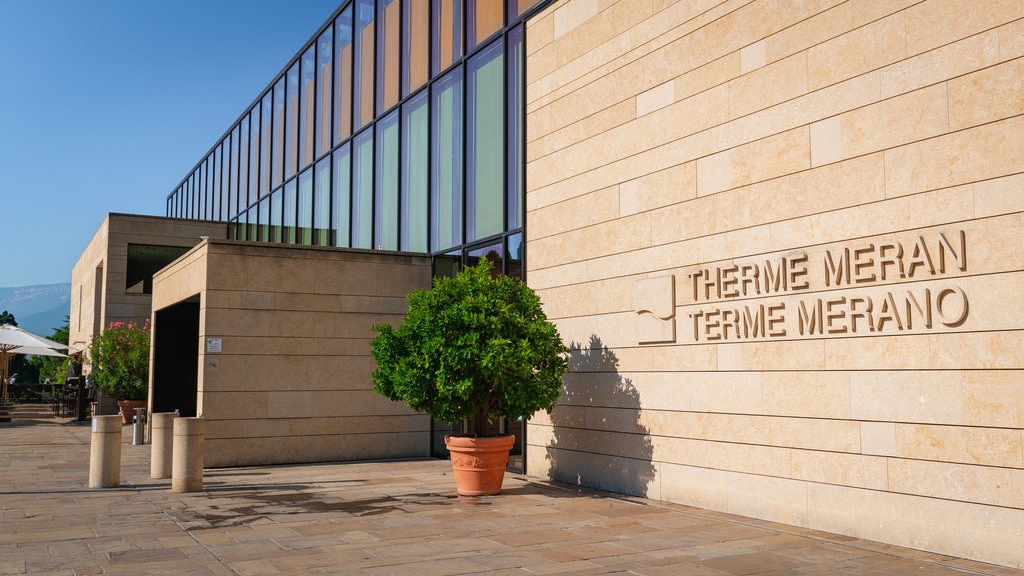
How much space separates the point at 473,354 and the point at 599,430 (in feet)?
7.10

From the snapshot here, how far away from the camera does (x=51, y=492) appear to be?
11586 mm

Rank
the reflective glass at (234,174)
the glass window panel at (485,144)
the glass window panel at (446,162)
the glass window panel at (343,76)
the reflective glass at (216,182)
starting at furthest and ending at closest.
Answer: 1. the reflective glass at (216,182)
2. the reflective glass at (234,174)
3. the glass window panel at (343,76)
4. the glass window panel at (446,162)
5. the glass window panel at (485,144)

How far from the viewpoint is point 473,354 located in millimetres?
11016

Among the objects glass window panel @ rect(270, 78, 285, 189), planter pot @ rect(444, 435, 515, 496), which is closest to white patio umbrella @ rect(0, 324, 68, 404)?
glass window panel @ rect(270, 78, 285, 189)

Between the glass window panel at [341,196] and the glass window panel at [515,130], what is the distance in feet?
23.0

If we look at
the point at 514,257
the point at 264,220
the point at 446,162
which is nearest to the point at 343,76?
the point at 446,162

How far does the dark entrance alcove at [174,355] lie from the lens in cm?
1984

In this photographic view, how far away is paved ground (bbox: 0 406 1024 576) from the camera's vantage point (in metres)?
7.12

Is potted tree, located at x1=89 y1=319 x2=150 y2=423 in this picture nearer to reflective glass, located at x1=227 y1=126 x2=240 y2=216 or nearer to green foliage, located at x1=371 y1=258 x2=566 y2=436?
reflective glass, located at x1=227 y1=126 x2=240 y2=216

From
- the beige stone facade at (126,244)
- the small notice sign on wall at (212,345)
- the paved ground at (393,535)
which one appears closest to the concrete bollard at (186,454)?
the paved ground at (393,535)

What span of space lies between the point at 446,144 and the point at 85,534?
32.2 ft

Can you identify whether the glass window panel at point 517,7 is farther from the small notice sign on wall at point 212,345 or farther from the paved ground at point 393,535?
the paved ground at point 393,535

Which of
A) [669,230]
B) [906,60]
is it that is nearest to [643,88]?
[669,230]

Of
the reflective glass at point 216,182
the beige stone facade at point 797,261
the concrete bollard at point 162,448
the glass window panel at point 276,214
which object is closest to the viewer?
the beige stone facade at point 797,261
